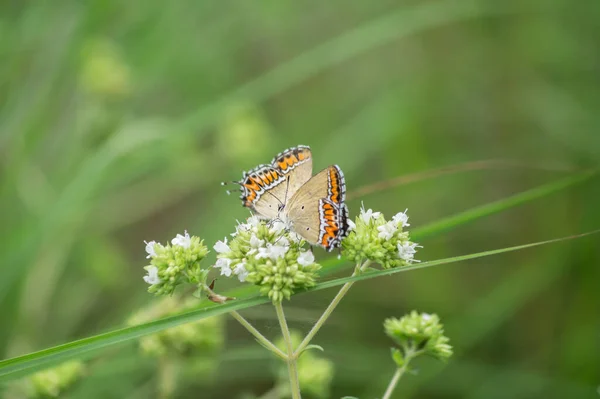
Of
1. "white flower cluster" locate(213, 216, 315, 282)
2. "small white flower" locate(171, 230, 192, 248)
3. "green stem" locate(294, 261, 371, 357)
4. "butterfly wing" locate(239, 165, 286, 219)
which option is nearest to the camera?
"green stem" locate(294, 261, 371, 357)

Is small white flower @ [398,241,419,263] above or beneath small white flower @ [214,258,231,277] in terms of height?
above

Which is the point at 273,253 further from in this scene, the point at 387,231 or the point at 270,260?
the point at 387,231

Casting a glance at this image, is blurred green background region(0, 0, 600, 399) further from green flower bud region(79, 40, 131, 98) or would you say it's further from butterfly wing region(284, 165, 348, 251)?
butterfly wing region(284, 165, 348, 251)

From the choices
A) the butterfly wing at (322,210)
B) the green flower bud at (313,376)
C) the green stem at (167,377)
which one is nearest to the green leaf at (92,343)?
the butterfly wing at (322,210)

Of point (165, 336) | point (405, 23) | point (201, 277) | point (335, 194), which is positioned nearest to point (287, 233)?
point (335, 194)

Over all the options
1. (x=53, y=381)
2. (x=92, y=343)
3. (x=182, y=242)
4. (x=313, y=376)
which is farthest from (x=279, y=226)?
(x=53, y=381)

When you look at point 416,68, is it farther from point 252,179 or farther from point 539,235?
point 252,179

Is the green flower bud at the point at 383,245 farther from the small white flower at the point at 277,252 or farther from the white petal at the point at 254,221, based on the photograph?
the white petal at the point at 254,221

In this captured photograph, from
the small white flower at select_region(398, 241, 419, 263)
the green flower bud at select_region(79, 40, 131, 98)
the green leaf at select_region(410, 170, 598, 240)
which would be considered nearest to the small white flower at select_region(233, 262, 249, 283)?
the small white flower at select_region(398, 241, 419, 263)
